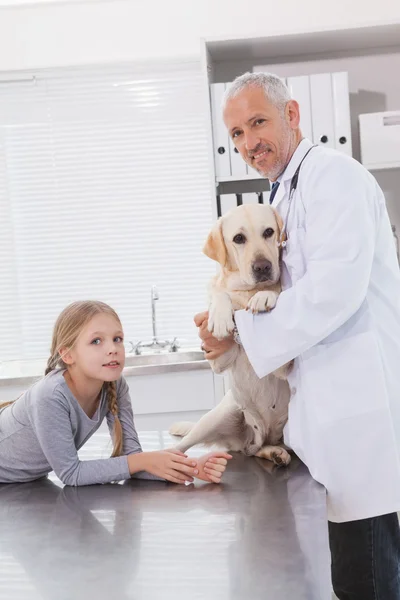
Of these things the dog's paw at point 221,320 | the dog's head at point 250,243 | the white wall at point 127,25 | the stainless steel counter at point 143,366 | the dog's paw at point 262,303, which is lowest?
the stainless steel counter at point 143,366

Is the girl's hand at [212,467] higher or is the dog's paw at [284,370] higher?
the dog's paw at [284,370]

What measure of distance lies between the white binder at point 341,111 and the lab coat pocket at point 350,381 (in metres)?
2.02

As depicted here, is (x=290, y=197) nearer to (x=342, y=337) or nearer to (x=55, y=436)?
(x=342, y=337)

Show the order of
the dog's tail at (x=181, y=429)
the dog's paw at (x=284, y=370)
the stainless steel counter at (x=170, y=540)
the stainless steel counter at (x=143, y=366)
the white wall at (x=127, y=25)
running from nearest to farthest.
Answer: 1. the stainless steel counter at (x=170, y=540)
2. the dog's paw at (x=284, y=370)
3. the dog's tail at (x=181, y=429)
4. the stainless steel counter at (x=143, y=366)
5. the white wall at (x=127, y=25)

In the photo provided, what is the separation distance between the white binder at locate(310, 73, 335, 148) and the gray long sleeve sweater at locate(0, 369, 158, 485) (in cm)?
198

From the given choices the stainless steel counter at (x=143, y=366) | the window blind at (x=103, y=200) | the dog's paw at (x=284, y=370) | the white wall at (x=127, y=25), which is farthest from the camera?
the window blind at (x=103, y=200)

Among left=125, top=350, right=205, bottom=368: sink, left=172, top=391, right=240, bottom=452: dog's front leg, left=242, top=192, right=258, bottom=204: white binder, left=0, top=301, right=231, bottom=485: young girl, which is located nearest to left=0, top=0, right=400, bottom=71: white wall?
left=242, top=192, right=258, bottom=204: white binder

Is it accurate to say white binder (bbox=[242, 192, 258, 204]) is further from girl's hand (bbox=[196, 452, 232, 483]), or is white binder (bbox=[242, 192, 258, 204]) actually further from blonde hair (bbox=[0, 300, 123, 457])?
girl's hand (bbox=[196, 452, 232, 483])

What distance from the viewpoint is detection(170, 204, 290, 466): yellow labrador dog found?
1.51 m

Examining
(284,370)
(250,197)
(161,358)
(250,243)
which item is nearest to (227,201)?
(250,197)

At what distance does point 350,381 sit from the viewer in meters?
1.35

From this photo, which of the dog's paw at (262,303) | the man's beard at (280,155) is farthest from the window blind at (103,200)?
the dog's paw at (262,303)

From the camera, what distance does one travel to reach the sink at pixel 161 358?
3.32m

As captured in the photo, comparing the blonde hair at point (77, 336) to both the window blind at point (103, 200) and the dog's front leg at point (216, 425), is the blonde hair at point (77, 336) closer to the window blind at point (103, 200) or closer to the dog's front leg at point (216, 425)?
the dog's front leg at point (216, 425)
